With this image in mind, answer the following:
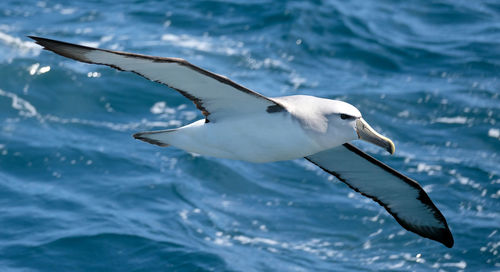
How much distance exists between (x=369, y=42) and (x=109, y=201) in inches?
305

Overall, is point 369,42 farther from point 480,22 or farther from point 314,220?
point 314,220

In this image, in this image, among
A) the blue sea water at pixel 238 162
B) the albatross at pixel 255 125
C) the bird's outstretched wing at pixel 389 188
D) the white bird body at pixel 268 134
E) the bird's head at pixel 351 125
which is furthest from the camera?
the blue sea water at pixel 238 162

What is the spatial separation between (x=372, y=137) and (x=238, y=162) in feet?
14.0

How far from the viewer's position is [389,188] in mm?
8984

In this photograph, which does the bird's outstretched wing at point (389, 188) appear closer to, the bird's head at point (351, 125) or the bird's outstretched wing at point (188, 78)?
the bird's head at point (351, 125)

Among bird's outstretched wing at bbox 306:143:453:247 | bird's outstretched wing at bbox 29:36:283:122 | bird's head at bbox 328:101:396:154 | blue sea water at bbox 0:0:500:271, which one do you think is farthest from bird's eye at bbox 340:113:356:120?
blue sea water at bbox 0:0:500:271

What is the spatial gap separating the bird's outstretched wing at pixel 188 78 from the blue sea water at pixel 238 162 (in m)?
2.34

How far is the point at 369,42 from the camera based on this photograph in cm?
1575

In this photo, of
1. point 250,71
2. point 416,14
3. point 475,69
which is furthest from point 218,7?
point 475,69

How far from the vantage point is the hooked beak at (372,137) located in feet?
24.5

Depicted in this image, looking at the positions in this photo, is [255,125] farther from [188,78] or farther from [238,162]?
[238,162]

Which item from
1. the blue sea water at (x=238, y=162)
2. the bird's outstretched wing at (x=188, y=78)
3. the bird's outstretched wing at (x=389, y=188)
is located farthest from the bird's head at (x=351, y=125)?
the blue sea water at (x=238, y=162)

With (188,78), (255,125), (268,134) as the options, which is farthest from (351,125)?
(188,78)

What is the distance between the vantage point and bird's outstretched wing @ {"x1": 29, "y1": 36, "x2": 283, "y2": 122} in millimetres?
6398
